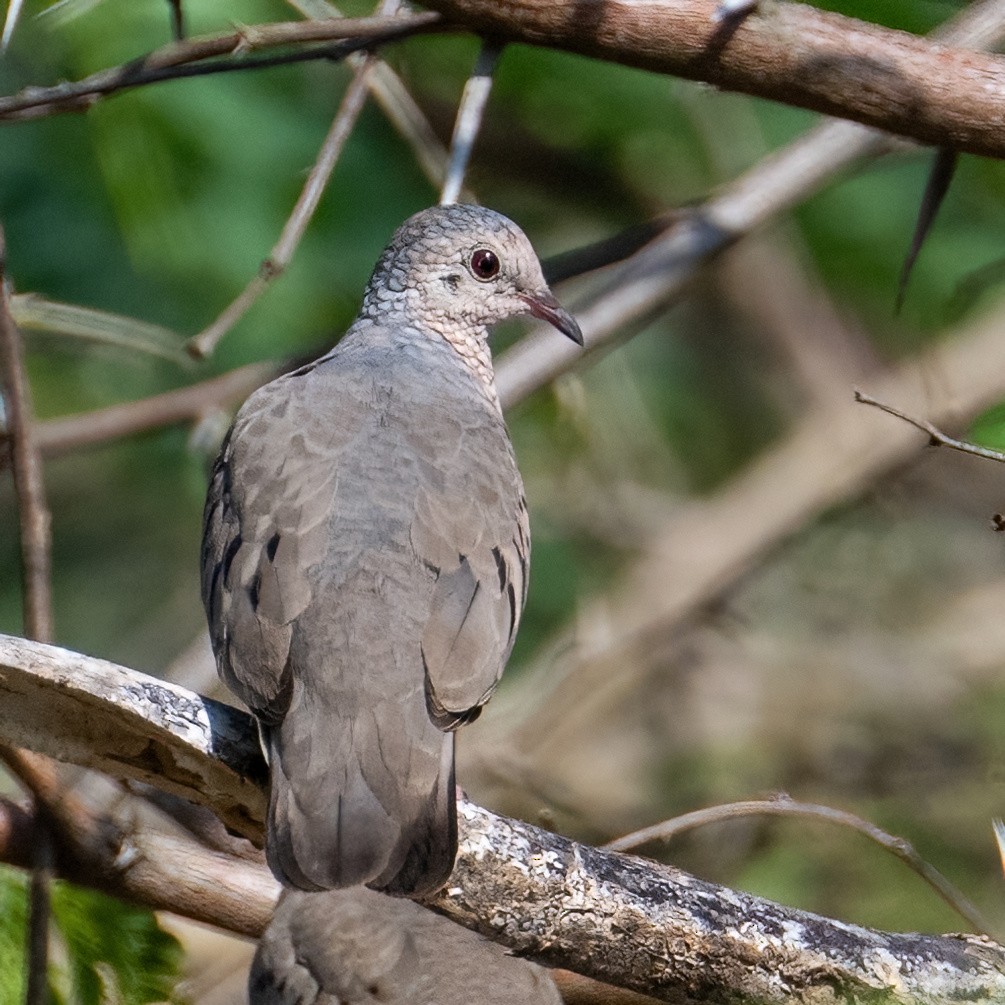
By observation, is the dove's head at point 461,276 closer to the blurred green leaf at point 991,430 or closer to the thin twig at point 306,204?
the thin twig at point 306,204

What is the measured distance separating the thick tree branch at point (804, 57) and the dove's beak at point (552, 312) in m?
0.97

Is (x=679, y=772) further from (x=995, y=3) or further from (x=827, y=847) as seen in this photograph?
(x=995, y=3)

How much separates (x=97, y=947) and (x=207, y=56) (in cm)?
171

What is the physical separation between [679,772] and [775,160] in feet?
7.68

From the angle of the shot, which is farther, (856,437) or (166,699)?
(856,437)

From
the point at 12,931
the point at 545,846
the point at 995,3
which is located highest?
the point at 995,3

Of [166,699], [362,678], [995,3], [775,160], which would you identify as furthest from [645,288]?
[166,699]

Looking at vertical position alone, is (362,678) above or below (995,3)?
below

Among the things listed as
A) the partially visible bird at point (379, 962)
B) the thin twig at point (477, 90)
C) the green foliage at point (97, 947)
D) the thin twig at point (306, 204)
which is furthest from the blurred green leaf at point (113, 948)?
the thin twig at point (477, 90)

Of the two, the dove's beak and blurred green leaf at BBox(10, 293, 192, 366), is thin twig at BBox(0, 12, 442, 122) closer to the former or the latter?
blurred green leaf at BBox(10, 293, 192, 366)

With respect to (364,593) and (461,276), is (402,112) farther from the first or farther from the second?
(364,593)

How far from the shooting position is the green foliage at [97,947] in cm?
305

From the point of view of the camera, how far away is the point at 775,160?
486 centimetres

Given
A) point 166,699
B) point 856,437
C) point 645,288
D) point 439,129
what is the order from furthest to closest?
point 439,129
point 856,437
point 645,288
point 166,699
